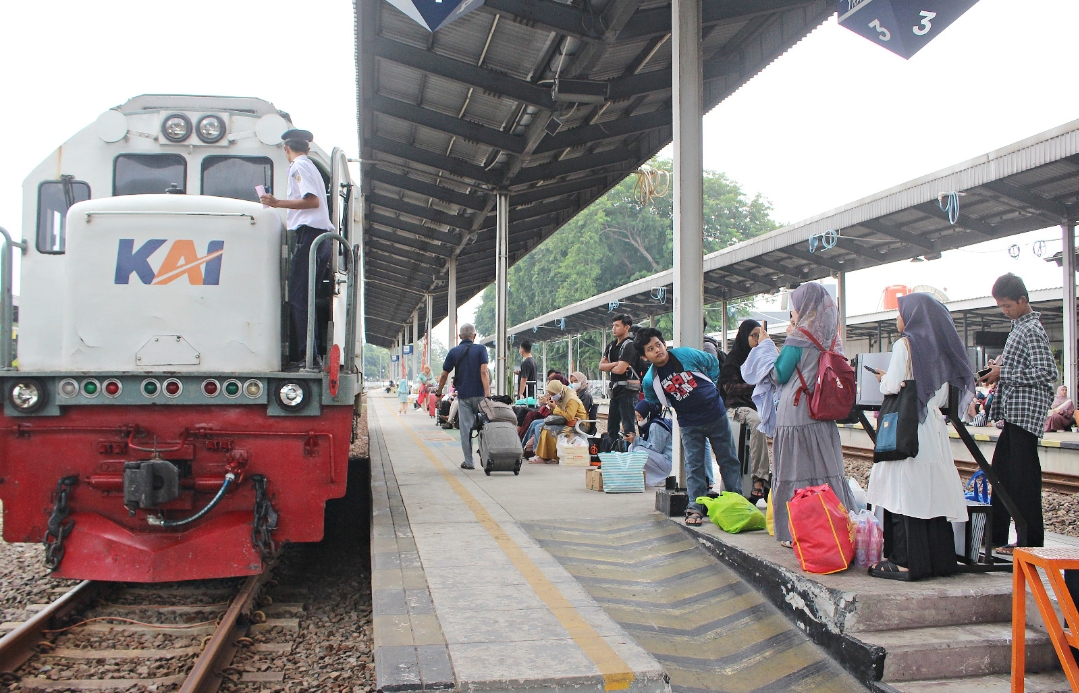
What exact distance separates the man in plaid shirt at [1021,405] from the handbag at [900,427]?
830 mm

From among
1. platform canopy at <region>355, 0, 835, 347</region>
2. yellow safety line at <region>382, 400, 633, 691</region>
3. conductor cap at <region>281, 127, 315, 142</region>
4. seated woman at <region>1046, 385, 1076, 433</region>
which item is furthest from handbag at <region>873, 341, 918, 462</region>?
seated woman at <region>1046, 385, 1076, 433</region>

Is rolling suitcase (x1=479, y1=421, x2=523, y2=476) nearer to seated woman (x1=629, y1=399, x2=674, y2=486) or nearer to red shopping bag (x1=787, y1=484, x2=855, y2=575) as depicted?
seated woman (x1=629, y1=399, x2=674, y2=486)

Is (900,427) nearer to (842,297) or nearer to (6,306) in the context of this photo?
(6,306)

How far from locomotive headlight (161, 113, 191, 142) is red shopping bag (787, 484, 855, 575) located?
550cm

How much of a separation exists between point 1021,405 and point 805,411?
1212 millimetres

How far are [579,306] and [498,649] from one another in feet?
90.0

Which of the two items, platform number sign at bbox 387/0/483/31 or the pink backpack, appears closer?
the pink backpack

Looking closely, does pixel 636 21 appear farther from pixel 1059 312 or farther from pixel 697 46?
pixel 1059 312

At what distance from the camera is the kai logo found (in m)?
5.90

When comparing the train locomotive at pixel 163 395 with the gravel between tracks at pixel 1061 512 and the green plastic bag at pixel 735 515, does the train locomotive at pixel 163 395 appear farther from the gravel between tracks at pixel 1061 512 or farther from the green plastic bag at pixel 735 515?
the gravel between tracks at pixel 1061 512

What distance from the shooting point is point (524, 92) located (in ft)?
40.2

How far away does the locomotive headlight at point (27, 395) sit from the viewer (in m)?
5.52

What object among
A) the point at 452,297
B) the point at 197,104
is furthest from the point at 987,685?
the point at 452,297

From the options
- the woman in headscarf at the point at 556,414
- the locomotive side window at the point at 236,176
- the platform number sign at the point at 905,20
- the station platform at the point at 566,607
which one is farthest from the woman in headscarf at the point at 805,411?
the woman in headscarf at the point at 556,414
